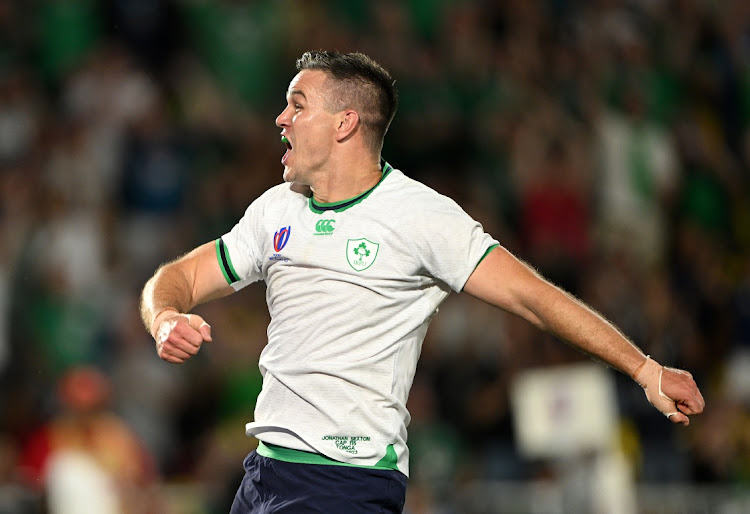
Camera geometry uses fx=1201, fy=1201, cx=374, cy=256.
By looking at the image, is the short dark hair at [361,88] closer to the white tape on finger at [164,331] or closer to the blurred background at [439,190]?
the white tape on finger at [164,331]

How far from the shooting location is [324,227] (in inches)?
169

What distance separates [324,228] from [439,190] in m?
6.17

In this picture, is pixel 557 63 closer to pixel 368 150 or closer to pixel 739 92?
pixel 739 92

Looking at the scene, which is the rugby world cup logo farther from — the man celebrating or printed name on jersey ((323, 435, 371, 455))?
printed name on jersey ((323, 435, 371, 455))

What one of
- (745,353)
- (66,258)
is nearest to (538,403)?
(745,353)

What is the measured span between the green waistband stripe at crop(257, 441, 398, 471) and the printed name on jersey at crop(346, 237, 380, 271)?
637 millimetres

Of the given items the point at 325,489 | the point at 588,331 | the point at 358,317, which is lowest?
the point at 325,489

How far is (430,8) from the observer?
12133mm

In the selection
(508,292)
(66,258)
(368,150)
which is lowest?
(66,258)

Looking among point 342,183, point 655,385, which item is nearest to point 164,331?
point 342,183

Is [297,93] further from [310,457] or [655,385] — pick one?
[655,385]

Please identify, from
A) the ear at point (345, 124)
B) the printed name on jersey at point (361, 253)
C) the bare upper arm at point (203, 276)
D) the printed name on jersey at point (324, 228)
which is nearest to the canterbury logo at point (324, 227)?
the printed name on jersey at point (324, 228)

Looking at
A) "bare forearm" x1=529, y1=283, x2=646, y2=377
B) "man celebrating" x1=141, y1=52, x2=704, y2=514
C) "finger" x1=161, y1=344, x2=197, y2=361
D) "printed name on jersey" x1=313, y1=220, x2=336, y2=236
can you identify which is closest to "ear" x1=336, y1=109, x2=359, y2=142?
"man celebrating" x1=141, y1=52, x2=704, y2=514

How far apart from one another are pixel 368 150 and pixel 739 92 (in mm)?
7979
